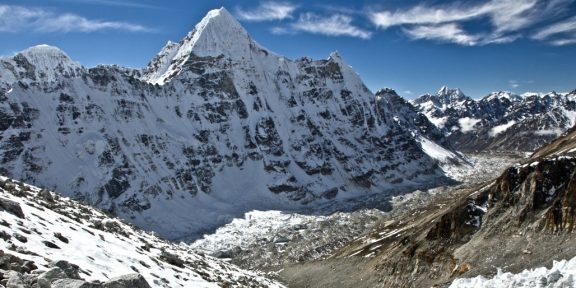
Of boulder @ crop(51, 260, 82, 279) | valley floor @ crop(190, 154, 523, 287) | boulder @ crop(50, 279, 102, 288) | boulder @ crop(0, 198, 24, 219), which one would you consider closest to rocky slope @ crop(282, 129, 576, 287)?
boulder @ crop(51, 260, 82, 279)

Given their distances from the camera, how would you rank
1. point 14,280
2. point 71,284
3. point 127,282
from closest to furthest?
point 71,284
point 14,280
point 127,282

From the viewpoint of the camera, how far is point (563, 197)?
157 ft

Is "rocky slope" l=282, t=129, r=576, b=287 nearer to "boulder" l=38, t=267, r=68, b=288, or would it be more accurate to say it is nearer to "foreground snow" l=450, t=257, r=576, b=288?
"foreground snow" l=450, t=257, r=576, b=288

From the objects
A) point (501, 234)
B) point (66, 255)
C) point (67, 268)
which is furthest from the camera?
point (501, 234)

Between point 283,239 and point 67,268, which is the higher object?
point 67,268

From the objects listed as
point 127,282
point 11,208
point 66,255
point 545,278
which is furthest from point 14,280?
point 545,278

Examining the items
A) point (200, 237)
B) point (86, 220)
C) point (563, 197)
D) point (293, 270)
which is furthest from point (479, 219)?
point (200, 237)

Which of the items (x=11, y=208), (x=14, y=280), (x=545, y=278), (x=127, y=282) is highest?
(x=11, y=208)

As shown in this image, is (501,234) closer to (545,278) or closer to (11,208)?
(545,278)

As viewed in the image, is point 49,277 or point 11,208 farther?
point 11,208

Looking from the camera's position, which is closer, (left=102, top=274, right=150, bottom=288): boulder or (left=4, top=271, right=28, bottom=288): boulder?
(left=4, top=271, right=28, bottom=288): boulder

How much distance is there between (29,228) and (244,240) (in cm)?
14508

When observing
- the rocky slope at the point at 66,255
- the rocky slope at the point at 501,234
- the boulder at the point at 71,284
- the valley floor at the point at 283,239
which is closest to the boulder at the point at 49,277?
the rocky slope at the point at 66,255

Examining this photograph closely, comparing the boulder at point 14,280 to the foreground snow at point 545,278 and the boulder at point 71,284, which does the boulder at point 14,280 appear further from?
the foreground snow at point 545,278
